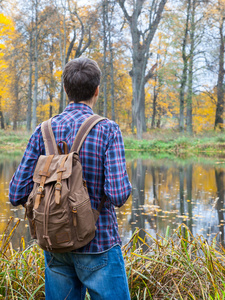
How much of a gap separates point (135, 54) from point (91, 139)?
25.6m

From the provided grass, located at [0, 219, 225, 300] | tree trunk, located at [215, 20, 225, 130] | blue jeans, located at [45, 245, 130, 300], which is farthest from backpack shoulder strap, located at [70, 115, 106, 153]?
tree trunk, located at [215, 20, 225, 130]

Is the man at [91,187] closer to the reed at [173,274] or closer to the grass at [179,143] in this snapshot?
the reed at [173,274]

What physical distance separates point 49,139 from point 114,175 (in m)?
0.38

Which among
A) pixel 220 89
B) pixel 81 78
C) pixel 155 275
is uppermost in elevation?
pixel 220 89

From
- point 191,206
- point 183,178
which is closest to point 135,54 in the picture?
point 183,178

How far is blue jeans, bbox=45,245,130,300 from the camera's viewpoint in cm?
162

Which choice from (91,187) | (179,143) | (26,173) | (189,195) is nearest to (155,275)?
(91,187)

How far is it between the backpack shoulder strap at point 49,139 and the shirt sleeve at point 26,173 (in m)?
0.06

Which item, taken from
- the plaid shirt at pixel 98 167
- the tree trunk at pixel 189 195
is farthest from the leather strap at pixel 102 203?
the tree trunk at pixel 189 195

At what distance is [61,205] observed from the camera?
4.95 ft

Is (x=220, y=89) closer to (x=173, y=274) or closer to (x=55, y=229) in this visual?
(x=173, y=274)

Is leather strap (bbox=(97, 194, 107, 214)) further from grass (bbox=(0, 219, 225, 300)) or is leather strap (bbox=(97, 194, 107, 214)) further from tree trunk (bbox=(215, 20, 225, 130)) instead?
tree trunk (bbox=(215, 20, 225, 130))

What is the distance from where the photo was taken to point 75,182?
5.11 feet

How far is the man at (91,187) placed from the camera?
1.63 meters
